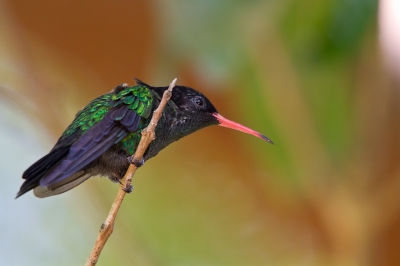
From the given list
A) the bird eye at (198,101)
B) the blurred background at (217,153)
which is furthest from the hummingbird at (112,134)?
the blurred background at (217,153)

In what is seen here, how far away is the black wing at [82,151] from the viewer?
914 millimetres

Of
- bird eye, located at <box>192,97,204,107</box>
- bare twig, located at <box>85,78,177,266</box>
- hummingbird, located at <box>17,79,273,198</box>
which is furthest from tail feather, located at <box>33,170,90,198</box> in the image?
bird eye, located at <box>192,97,204,107</box>

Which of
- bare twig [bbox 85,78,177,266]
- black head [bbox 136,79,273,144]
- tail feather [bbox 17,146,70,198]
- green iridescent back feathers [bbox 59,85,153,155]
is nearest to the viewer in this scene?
bare twig [bbox 85,78,177,266]

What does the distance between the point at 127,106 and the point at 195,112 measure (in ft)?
0.84

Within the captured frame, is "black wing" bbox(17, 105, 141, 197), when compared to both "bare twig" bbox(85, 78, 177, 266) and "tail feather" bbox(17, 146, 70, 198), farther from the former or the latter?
"bare twig" bbox(85, 78, 177, 266)

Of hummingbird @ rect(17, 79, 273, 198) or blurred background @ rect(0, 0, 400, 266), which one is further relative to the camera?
blurred background @ rect(0, 0, 400, 266)

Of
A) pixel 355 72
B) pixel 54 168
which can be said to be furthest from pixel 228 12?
pixel 355 72

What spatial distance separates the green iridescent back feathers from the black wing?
27mm

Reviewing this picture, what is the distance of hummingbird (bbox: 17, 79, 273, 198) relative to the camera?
3.12 ft

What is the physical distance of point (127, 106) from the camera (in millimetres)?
1123

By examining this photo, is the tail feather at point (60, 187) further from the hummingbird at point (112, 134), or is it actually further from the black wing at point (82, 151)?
the black wing at point (82, 151)

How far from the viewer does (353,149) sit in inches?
75.9

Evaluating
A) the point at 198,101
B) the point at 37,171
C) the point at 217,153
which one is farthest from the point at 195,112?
the point at 217,153

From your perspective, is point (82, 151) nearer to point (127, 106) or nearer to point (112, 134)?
point (112, 134)
